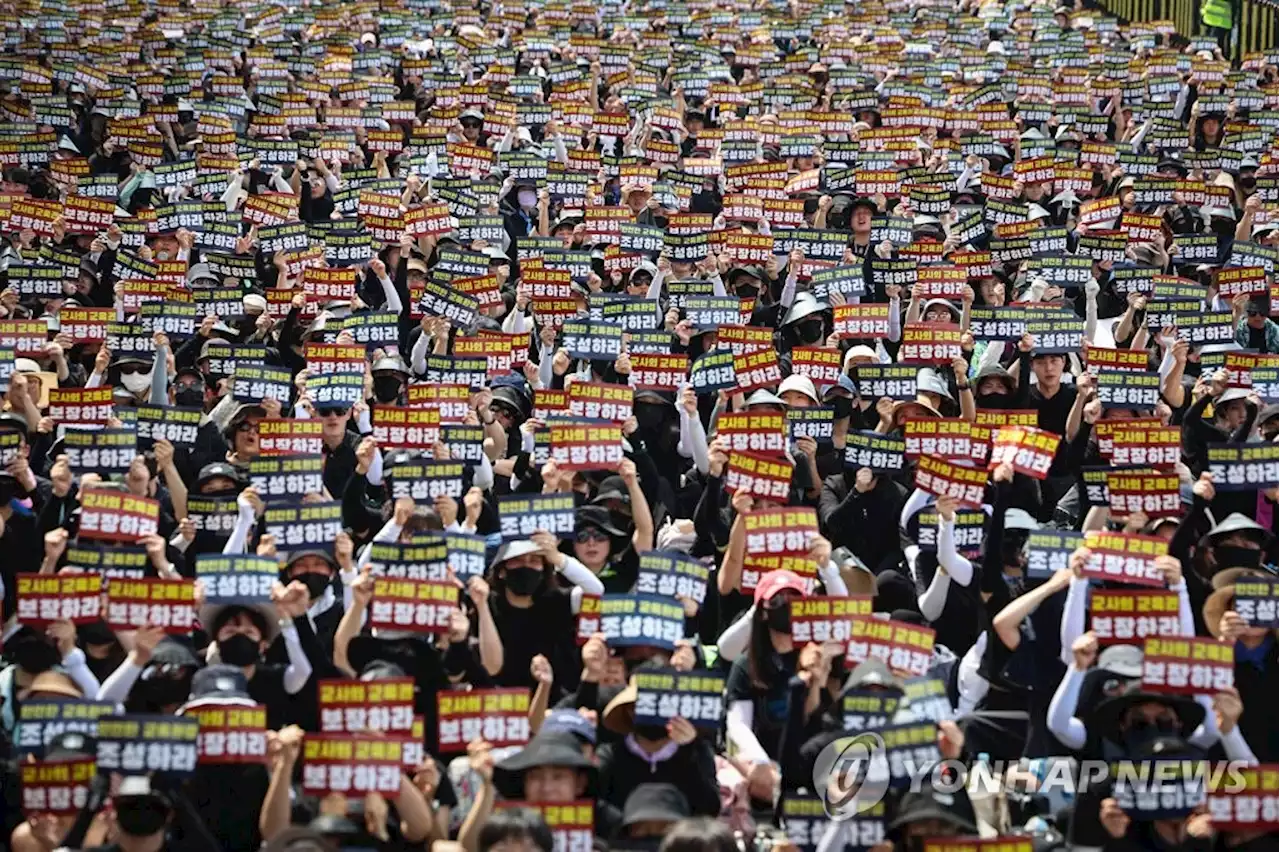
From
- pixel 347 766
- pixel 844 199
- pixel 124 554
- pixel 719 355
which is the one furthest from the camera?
pixel 844 199

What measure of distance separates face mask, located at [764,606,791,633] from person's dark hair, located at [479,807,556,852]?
2.45 metres

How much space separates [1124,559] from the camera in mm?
10062

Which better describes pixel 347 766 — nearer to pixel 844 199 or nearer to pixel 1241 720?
pixel 1241 720

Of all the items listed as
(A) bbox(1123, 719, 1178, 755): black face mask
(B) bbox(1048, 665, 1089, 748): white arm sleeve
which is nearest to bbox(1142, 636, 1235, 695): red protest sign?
(A) bbox(1123, 719, 1178, 755): black face mask

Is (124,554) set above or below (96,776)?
above

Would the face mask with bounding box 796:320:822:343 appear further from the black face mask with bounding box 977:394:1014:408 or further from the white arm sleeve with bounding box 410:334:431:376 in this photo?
the white arm sleeve with bounding box 410:334:431:376

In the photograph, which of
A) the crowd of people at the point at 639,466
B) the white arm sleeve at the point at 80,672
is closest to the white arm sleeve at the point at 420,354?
the crowd of people at the point at 639,466

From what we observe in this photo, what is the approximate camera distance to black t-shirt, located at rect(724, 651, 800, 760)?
9.69 metres

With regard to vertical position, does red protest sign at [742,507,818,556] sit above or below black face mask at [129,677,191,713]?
above

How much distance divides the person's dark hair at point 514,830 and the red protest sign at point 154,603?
2.67 metres

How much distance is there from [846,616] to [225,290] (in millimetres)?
7320

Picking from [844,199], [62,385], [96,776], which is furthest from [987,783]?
[844,199]

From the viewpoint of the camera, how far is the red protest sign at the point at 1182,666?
8984 mm

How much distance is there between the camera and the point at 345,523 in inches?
469
